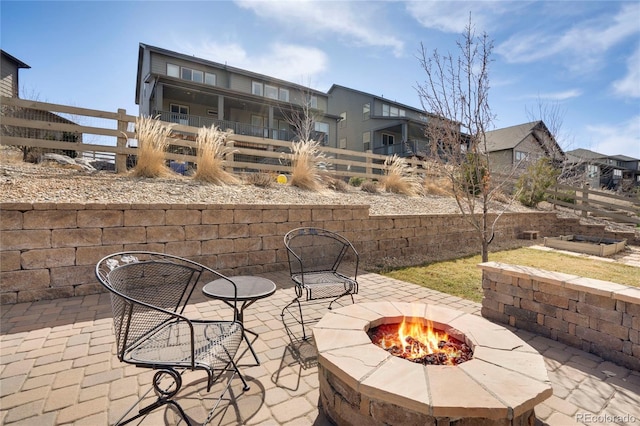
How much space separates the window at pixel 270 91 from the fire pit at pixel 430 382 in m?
18.2

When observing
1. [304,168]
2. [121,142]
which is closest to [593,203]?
[304,168]

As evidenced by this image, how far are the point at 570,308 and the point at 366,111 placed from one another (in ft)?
66.2

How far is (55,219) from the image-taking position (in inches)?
121

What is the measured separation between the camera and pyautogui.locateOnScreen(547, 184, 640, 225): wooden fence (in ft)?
33.0

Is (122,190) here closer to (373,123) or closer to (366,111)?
(373,123)

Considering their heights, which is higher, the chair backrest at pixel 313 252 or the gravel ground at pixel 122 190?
the gravel ground at pixel 122 190

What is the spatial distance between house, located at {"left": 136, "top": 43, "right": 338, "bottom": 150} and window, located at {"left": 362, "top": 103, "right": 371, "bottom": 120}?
271cm

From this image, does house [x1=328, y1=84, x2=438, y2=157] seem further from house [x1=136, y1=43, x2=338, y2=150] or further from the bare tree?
the bare tree

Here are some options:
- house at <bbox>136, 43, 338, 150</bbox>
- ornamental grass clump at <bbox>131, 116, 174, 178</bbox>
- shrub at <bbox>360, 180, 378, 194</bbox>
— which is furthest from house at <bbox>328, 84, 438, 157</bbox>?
ornamental grass clump at <bbox>131, 116, 174, 178</bbox>

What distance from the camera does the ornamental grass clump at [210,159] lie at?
5594 mm

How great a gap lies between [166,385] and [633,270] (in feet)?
23.2

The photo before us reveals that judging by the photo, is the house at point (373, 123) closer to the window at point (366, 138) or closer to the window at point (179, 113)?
the window at point (366, 138)

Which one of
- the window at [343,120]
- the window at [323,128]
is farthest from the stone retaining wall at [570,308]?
the window at [343,120]

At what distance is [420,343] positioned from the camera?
1693 mm
